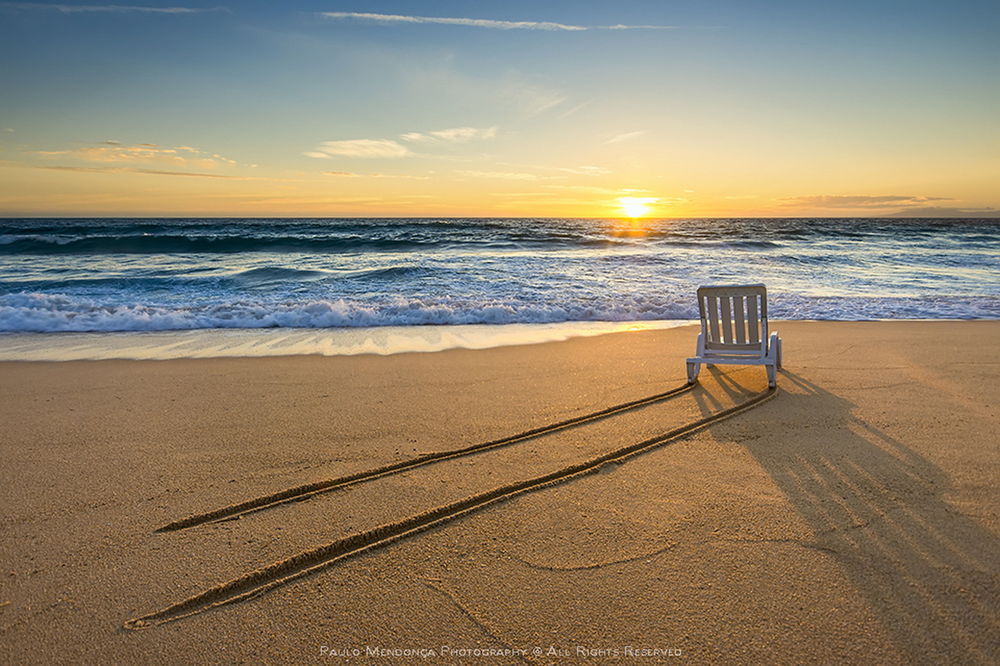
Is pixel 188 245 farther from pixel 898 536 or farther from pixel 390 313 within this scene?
pixel 898 536

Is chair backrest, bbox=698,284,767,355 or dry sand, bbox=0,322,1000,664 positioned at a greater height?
chair backrest, bbox=698,284,767,355

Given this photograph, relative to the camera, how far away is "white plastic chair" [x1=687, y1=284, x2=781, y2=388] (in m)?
5.73

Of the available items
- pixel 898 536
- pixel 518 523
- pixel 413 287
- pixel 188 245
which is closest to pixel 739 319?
pixel 898 536

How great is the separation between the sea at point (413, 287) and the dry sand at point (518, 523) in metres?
2.83

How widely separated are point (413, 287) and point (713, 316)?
10.8 m

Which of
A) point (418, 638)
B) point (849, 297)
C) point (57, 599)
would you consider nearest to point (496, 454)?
point (418, 638)

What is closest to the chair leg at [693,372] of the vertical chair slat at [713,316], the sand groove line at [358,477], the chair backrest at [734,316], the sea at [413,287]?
the chair backrest at [734,316]

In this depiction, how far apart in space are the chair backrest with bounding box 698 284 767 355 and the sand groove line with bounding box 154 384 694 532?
5.82 feet

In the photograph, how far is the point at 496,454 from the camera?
155 inches

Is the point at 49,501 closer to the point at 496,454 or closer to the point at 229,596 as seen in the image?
the point at 229,596

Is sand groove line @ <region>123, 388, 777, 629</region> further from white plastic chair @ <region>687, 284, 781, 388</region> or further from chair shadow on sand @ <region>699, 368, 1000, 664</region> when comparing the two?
white plastic chair @ <region>687, 284, 781, 388</region>

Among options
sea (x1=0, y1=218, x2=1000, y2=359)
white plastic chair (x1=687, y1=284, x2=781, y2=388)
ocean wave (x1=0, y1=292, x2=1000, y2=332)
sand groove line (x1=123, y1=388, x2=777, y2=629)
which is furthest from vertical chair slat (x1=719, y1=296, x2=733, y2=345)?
ocean wave (x1=0, y1=292, x2=1000, y2=332)

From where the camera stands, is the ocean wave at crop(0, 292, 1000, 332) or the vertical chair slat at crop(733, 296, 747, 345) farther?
the ocean wave at crop(0, 292, 1000, 332)

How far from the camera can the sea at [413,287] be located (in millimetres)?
8836
